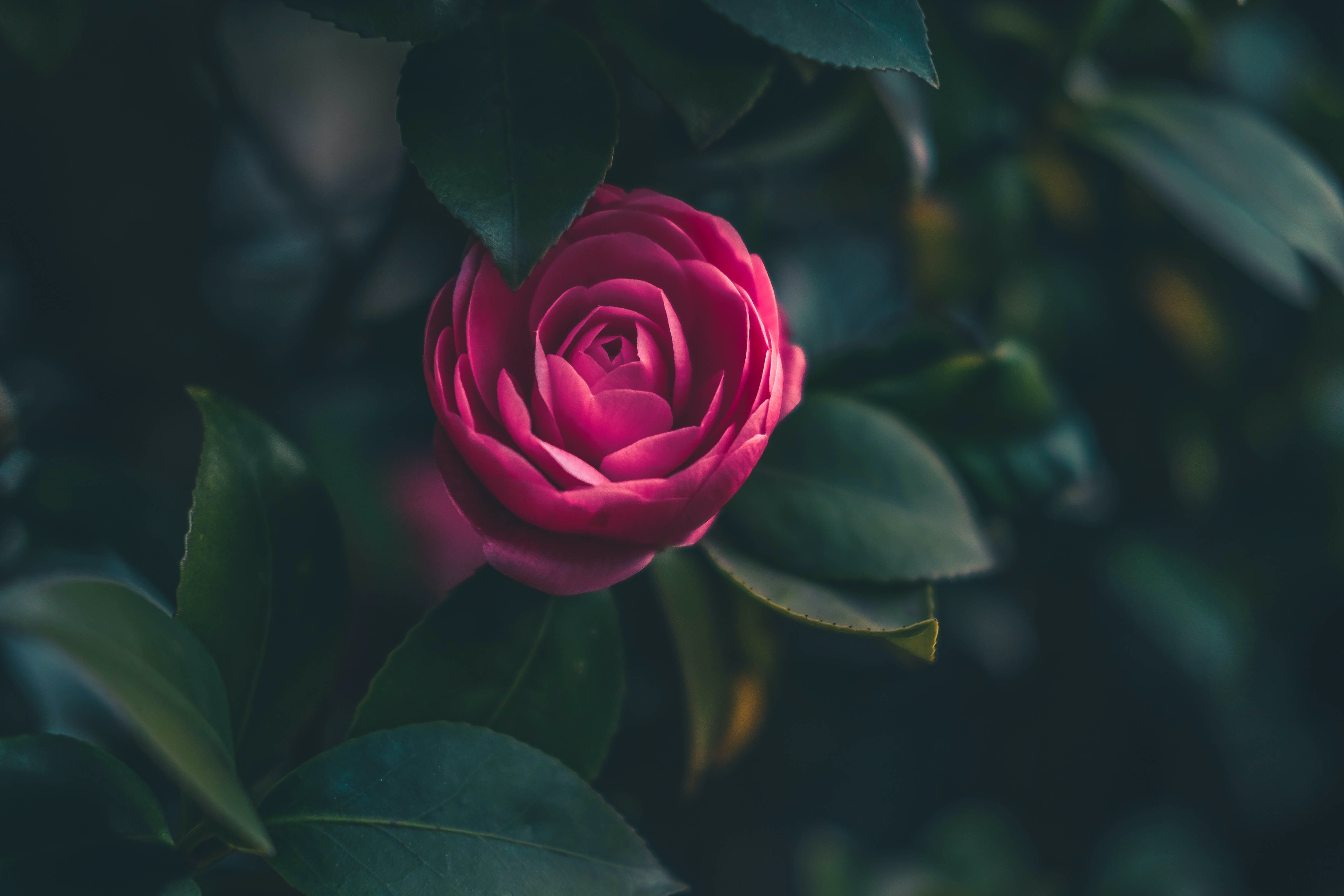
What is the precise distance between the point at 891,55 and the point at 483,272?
188 mm

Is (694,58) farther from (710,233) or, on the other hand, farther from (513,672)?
(513,672)

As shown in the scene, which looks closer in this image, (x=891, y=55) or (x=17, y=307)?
(x=891, y=55)

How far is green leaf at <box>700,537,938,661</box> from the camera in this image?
357 mm

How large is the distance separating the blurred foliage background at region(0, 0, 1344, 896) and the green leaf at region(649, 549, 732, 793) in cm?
8

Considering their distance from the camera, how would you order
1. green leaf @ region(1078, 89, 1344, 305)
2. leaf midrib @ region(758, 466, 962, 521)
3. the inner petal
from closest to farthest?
the inner petal
leaf midrib @ region(758, 466, 962, 521)
green leaf @ region(1078, 89, 1344, 305)

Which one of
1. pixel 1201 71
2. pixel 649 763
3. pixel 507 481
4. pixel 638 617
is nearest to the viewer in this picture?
pixel 507 481

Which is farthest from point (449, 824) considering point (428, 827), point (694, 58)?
point (694, 58)

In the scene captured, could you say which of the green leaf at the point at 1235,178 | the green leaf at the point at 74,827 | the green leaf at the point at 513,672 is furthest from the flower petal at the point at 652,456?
the green leaf at the point at 1235,178

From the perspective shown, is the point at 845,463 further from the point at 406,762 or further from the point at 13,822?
the point at 13,822

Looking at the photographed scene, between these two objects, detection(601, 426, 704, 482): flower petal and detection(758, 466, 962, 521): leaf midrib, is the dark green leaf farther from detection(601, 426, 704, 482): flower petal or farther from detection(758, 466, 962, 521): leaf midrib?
detection(601, 426, 704, 482): flower petal

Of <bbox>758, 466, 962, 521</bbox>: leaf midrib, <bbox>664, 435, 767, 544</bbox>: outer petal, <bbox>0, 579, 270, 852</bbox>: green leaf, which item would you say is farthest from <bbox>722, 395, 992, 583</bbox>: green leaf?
<bbox>0, 579, 270, 852</bbox>: green leaf

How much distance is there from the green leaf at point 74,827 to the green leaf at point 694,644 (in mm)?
280

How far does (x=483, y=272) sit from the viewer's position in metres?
0.33

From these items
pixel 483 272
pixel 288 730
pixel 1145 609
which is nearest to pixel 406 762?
pixel 288 730
